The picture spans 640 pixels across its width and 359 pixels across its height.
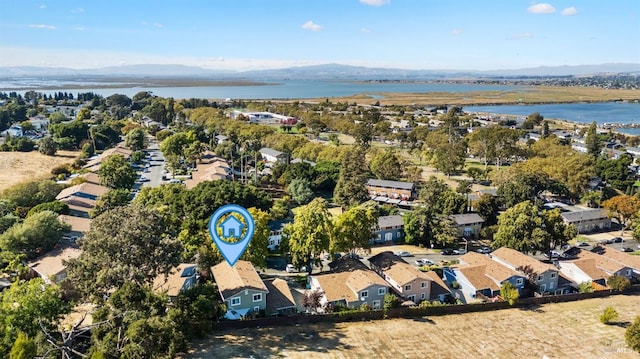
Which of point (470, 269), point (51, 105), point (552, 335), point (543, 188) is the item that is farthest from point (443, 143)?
point (51, 105)

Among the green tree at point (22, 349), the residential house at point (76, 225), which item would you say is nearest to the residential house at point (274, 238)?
the residential house at point (76, 225)

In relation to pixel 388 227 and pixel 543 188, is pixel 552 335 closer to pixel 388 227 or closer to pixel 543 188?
pixel 388 227

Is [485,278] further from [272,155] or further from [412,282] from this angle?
[272,155]

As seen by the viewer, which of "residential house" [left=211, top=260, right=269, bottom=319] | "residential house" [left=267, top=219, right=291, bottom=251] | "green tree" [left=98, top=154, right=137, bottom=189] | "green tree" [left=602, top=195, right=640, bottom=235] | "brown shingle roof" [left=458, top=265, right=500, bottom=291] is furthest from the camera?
"green tree" [left=98, top=154, right=137, bottom=189]

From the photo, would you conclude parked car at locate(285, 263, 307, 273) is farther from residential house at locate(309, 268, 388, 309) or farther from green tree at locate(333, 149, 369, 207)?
green tree at locate(333, 149, 369, 207)

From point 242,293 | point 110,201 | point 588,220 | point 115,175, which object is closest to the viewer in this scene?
point 242,293

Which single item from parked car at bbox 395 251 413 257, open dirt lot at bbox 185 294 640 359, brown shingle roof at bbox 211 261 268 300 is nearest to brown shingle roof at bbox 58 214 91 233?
brown shingle roof at bbox 211 261 268 300

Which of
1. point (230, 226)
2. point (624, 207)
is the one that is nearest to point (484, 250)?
point (624, 207)
